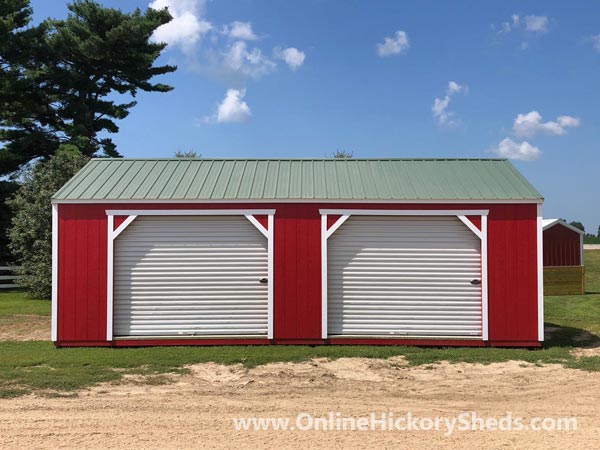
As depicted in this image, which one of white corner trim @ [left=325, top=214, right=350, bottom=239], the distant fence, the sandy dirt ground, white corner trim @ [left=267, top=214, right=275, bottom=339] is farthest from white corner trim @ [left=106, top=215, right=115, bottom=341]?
the distant fence

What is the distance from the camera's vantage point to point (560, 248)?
17.2m

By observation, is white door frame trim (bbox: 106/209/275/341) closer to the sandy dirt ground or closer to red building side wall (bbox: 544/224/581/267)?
the sandy dirt ground

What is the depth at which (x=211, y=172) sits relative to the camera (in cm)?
931

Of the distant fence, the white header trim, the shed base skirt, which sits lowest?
the shed base skirt

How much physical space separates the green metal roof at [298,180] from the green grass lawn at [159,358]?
2.82 m

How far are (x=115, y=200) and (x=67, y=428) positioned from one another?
15.4 feet

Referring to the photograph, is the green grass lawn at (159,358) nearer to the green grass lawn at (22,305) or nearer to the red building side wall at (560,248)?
the green grass lawn at (22,305)

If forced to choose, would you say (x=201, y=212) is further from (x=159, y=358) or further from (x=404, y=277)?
(x=404, y=277)

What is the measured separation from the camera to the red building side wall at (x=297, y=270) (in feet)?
26.5

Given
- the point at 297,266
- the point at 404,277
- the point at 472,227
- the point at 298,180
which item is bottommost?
the point at 404,277

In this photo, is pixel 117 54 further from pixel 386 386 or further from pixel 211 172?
pixel 386 386

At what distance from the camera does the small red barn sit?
16.7m

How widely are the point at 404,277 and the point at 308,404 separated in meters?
3.89

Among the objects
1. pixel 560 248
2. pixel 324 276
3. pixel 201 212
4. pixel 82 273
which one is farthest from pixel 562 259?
pixel 82 273
